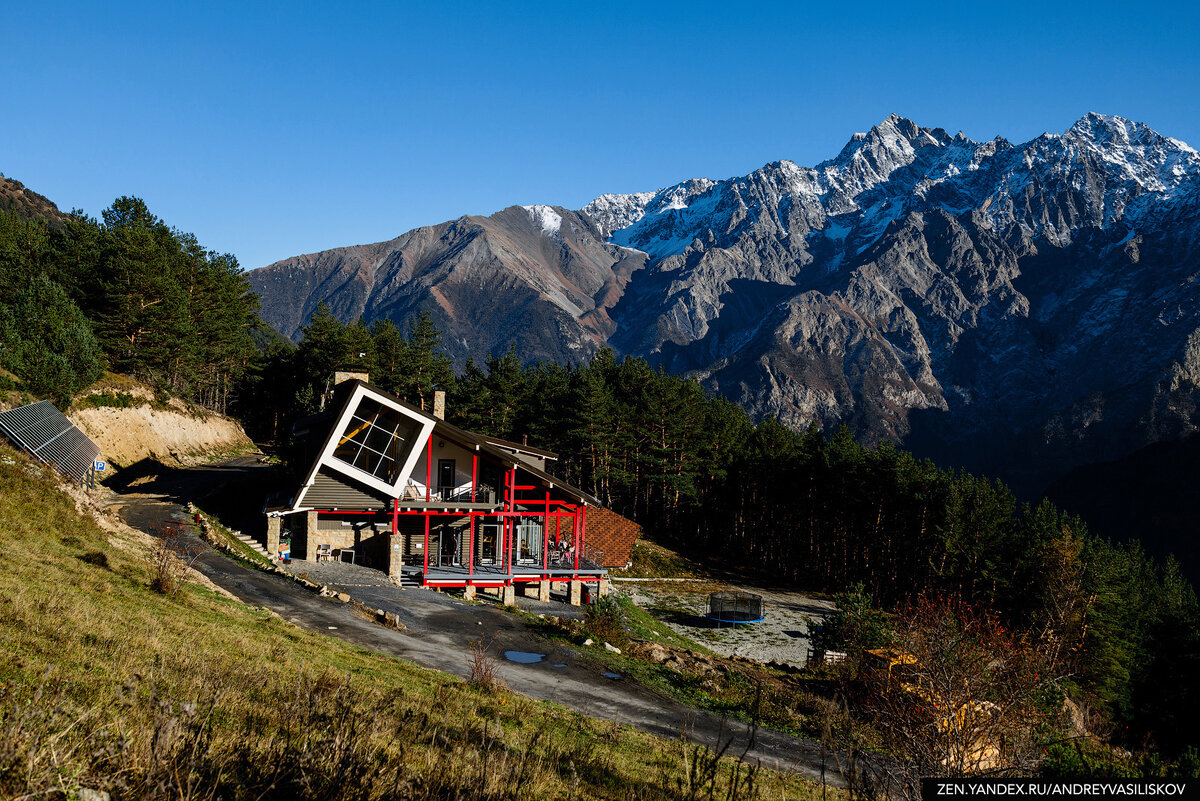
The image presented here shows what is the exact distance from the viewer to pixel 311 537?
104 feet

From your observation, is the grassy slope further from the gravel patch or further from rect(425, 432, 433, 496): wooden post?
the gravel patch

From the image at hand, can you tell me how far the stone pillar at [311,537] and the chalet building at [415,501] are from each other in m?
0.04

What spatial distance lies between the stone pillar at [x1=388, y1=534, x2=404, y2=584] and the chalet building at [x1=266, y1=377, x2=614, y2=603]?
4 centimetres

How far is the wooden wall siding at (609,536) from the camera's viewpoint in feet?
180

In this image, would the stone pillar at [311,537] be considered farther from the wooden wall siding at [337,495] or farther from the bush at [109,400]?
the bush at [109,400]

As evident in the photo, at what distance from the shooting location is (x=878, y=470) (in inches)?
2272

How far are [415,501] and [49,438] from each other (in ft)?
44.6

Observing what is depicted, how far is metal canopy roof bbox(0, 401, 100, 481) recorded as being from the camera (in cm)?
2355

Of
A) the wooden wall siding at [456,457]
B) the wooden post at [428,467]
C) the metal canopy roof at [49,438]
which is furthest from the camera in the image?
the wooden wall siding at [456,457]

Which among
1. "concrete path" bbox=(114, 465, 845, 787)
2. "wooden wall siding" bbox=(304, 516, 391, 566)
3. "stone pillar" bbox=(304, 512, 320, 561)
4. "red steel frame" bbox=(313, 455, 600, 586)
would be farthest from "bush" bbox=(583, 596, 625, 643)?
"stone pillar" bbox=(304, 512, 320, 561)

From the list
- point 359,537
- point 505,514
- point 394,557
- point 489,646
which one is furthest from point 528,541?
point 489,646

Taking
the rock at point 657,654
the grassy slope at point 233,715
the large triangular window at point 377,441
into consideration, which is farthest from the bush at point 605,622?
the large triangular window at point 377,441

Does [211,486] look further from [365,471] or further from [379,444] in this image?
[379,444]

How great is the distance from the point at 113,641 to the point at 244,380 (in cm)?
8717
